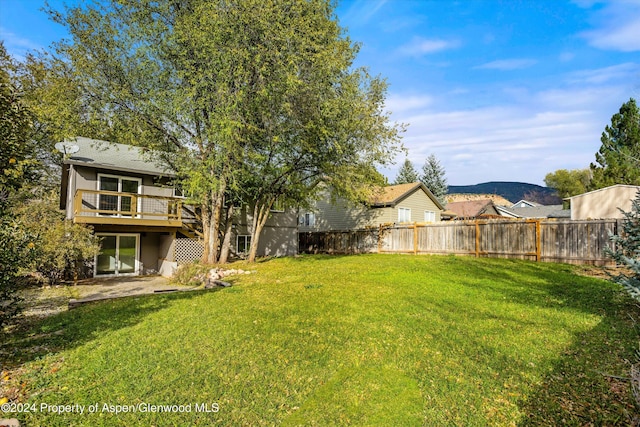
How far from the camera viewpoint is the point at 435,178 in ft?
112

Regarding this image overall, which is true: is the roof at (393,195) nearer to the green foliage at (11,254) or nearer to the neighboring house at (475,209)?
the neighboring house at (475,209)

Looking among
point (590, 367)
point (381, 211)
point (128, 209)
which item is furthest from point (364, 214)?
point (590, 367)

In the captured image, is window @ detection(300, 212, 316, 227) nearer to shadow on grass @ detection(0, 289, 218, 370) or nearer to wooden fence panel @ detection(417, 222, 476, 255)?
wooden fence panel @ detection(417, 222, 476, 255)

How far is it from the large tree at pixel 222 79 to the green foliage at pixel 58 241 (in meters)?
4.01

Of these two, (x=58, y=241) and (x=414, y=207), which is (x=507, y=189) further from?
(x=58, y=241)

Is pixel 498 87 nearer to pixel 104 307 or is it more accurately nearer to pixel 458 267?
pixel 458 267

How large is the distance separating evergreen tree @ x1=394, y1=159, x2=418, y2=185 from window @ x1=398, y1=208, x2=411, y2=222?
1429 centimetres

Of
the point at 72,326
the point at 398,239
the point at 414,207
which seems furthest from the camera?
the point at 414,207

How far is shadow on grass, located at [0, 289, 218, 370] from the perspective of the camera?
4.77 m

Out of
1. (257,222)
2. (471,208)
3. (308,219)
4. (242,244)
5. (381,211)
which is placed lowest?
(242,244)

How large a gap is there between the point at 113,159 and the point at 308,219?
14617 millimetres

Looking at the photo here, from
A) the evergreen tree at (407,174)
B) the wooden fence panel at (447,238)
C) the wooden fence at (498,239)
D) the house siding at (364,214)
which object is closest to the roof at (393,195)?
the house siding at (364,214)

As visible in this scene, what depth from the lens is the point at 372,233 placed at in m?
19.6

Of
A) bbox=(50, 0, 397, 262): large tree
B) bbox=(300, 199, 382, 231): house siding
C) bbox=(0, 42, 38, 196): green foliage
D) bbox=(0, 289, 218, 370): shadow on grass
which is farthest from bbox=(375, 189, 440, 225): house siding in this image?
bbox=(0, 42, 38, 196): green foliage
